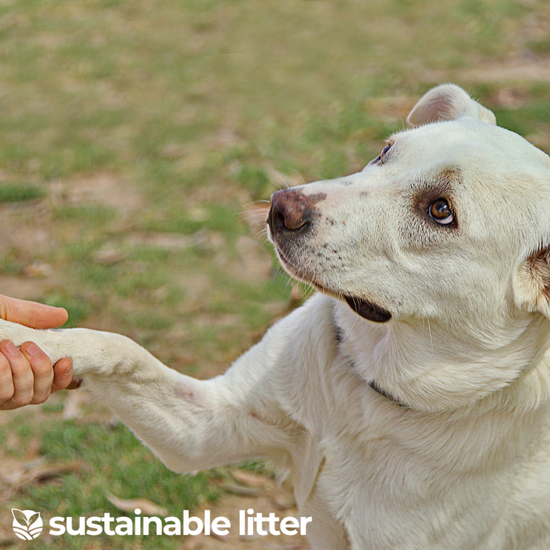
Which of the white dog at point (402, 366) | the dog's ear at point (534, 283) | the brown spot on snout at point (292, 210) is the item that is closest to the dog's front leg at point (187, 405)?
the white dog at point (402, 366)

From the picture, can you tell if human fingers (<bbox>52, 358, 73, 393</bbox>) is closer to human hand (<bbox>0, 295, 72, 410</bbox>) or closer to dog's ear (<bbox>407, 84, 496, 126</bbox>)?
human hand (<bbox>0, 295, 72, 410</bbox>)

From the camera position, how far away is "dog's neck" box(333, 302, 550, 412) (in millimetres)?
2387

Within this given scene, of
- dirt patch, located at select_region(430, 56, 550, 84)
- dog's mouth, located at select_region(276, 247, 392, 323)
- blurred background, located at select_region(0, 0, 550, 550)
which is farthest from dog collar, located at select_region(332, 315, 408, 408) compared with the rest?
dirt patch, located at select_region(430, 56, 550, 84)

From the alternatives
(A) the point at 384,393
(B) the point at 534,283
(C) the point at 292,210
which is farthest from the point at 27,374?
(B) the point at 534,283

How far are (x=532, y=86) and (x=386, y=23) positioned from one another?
2305mm

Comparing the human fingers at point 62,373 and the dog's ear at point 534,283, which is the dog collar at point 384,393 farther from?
the human fingers at point 62,373

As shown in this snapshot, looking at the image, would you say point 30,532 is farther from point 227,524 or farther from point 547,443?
point 547,443

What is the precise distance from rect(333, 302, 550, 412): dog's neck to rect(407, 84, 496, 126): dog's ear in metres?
0.96

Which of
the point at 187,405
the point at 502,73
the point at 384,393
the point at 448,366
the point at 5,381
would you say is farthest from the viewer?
the point at 502,73

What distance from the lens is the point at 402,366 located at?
250cm

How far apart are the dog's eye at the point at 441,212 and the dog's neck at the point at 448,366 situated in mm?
376

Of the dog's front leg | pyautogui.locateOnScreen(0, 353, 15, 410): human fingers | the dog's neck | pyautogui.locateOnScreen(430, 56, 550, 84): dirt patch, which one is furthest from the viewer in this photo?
pyautogui.locateOnScreen(430, 56, 550, 84): dirt patch

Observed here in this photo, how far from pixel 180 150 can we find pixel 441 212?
13.5 ft

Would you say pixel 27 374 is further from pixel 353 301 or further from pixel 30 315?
pixel 353 301
